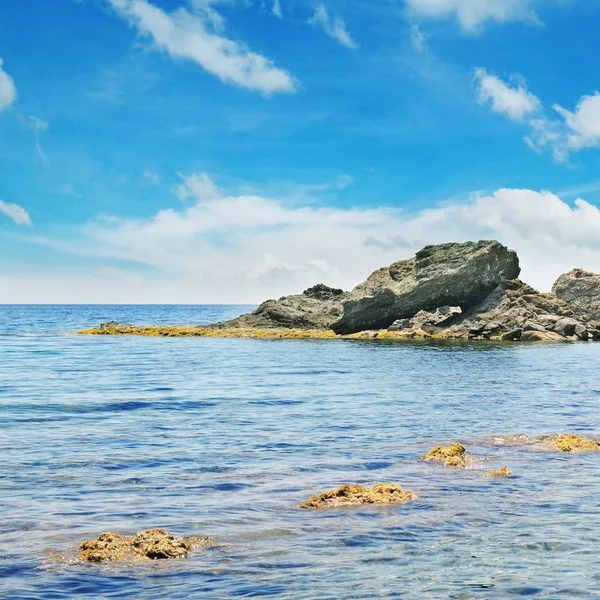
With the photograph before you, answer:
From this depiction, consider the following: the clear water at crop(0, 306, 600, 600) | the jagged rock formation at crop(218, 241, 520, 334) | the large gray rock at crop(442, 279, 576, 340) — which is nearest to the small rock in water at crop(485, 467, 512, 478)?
the clear water at crop(0, 306, 600, 600)

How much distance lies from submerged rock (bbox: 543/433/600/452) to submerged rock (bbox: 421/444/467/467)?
8.56 feet

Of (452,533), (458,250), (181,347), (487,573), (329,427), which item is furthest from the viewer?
(458,250)

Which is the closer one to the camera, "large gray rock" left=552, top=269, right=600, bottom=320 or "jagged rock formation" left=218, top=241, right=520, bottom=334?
"jagged rock formation" left=218, top=241, right=520, bottom=334

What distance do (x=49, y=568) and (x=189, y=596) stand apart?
2219mm

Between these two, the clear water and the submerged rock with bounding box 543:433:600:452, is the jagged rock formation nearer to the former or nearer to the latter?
the clear water

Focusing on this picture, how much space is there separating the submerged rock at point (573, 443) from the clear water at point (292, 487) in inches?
33.7

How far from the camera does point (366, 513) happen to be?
1174 cm

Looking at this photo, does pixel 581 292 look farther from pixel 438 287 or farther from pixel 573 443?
pixel 573 443

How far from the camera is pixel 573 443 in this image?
17.9 meters

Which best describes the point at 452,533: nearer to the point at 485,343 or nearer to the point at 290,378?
the point at 290,378

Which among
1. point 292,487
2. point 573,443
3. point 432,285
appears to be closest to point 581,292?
point 432,285

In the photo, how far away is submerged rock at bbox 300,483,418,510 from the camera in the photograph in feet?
40.2

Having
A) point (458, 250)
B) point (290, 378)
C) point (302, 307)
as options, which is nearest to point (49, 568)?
point (290, 378)

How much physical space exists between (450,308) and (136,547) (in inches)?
2885
